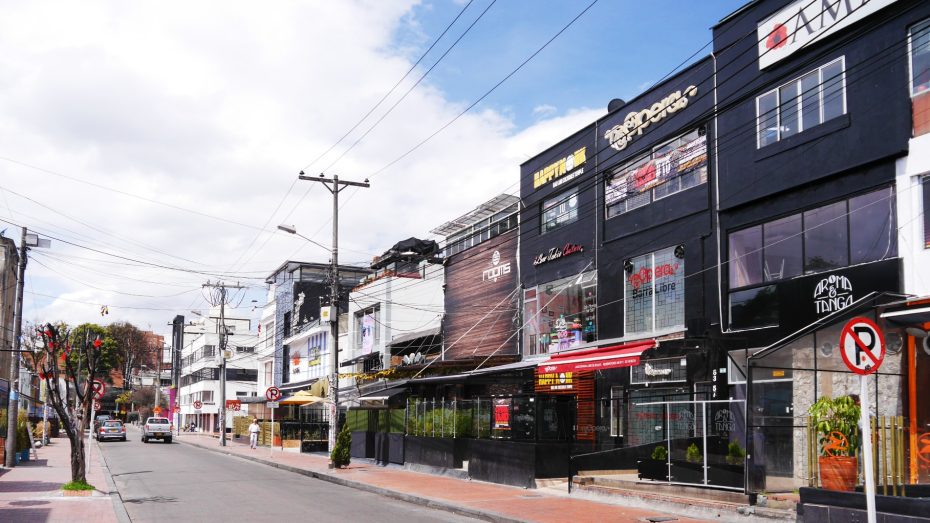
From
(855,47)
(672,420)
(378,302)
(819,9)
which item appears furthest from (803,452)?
(378,302)

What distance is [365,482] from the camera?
22688mm

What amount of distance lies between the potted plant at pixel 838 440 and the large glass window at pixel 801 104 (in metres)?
7.59

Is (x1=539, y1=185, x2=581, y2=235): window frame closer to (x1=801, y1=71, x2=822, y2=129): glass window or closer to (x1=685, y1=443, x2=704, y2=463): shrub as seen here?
(x1=801, y1=71, x2=822, y2=129): glass window

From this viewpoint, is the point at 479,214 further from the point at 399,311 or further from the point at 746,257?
the point at 746,257

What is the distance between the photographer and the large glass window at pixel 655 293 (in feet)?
71.8

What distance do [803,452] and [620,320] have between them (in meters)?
9.64

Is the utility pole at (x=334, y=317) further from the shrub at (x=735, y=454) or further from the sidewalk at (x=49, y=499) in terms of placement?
the shrub at (x=735, y=454)

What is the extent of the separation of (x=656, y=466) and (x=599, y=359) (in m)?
3.20

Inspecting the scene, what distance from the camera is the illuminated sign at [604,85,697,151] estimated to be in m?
22.2

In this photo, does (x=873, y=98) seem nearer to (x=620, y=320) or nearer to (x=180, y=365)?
(x=620, y=320)

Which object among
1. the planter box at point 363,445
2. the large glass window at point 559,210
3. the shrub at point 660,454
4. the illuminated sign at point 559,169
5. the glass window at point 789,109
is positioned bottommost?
the planter box at point 363,445

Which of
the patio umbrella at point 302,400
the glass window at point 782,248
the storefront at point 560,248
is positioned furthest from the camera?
the patio umbrella at point 302,400

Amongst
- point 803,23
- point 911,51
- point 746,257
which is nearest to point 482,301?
point 746,257

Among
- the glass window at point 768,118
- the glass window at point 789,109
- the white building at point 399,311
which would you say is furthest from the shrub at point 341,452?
the glass window at point 789,109
